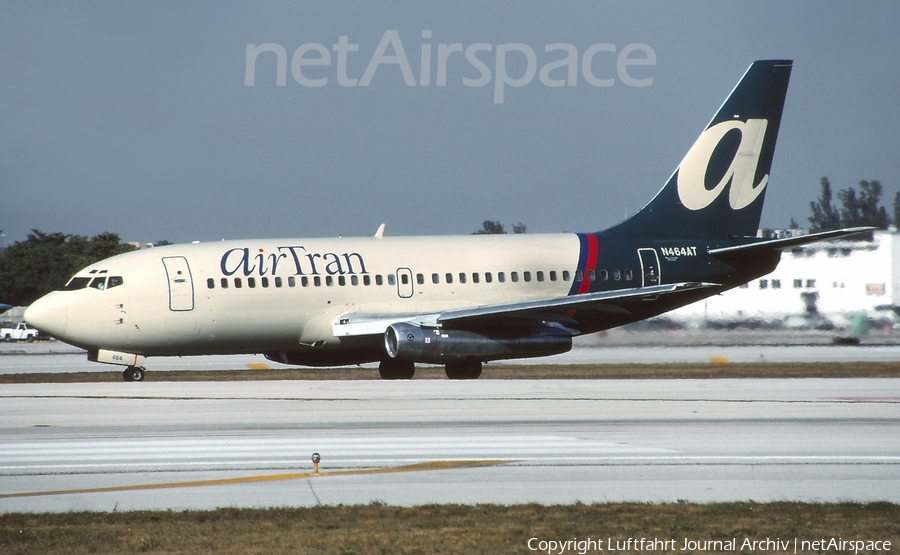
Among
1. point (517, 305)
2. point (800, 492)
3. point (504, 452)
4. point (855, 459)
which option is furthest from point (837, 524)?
point (517, 305)

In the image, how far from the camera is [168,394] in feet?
84.9

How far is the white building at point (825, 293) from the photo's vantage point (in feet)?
135

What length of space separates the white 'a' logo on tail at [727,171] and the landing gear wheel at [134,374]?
17102mm

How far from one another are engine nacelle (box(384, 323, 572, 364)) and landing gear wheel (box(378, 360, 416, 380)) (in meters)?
1.91

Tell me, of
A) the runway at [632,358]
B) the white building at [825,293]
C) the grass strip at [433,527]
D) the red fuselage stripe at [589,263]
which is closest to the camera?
the grass strip at [433,527]

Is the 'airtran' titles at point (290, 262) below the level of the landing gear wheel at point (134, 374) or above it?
above

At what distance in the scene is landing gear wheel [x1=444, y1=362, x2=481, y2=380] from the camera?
3316 cm

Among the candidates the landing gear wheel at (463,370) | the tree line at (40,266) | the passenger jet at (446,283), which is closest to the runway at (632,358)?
the passenger jet at (446,283)

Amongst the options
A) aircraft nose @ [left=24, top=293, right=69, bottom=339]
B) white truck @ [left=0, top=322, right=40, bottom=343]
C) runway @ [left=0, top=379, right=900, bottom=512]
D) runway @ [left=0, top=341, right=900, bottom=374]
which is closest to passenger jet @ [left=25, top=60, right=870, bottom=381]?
aircraft nose @ [left=24, top=293, right=69, bottom=339]

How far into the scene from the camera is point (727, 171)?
124 feet

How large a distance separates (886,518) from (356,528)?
203 inches

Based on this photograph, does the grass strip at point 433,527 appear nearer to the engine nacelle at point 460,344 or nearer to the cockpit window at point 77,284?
the engine nacelle at point 460,344

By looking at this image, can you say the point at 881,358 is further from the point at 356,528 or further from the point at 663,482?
the point at 356,528

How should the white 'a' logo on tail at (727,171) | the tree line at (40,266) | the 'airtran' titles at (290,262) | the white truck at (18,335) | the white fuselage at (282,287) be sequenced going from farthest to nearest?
the tree line at (40,266)
the white truck at (18,335)
the white 'a' logo on tail at (727,171)
the 'airtran' titles at (290,262)
the white fuselage at (282,287)
